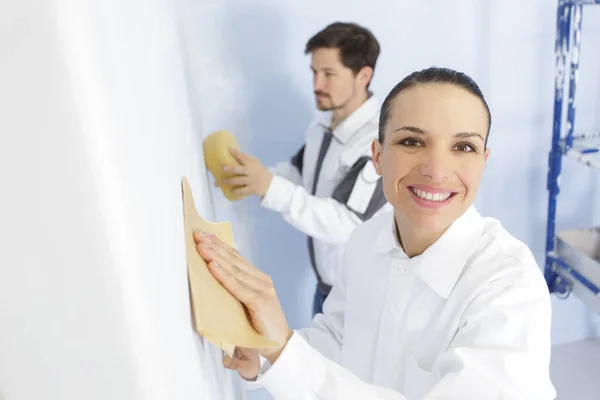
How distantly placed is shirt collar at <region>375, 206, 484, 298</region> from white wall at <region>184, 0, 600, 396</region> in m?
0.93

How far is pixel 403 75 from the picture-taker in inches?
68.5

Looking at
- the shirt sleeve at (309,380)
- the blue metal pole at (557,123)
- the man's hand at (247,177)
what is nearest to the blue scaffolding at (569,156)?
the blue metal pole at (557,123)

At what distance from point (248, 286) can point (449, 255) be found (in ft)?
1.09

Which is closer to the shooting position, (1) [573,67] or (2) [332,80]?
(2) [332,80]

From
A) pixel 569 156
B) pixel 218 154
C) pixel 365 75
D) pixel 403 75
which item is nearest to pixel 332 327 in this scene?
pixel 218 154

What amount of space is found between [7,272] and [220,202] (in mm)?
1382

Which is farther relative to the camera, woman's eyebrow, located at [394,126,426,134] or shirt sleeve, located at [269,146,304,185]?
shirt sleeve, located at [269,146,304,185]

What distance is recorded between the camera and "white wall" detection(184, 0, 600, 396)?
162 cm

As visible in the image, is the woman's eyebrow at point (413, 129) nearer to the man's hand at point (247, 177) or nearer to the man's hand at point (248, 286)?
the man's hand at point (248, 286)

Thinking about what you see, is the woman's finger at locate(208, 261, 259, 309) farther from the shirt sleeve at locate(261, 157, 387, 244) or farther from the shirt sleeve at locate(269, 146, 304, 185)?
the shirt sleeve at locate(269, 146, 304, 185)

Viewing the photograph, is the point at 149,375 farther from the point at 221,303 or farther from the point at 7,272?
the point at 221,303

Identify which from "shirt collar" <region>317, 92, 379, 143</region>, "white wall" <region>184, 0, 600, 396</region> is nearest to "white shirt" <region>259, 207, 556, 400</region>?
"shirt collar" <region>317, 92, 379, 143</region>

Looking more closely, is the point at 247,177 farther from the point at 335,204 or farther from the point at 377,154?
the point at 377,154

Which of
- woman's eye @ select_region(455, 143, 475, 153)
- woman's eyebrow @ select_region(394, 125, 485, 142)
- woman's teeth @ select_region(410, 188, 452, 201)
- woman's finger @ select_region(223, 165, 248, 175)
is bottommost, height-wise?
woman's finger @ select_region(223, 165, 248, 175)
